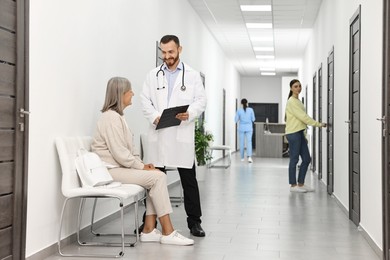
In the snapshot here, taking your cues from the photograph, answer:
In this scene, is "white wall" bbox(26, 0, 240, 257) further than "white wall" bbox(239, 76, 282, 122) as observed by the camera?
No

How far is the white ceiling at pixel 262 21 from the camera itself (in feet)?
33.5

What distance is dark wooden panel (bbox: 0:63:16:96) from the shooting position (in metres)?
3.26

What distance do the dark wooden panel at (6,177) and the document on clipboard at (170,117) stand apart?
1.42 meters

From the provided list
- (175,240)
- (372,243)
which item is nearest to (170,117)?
(175,240)

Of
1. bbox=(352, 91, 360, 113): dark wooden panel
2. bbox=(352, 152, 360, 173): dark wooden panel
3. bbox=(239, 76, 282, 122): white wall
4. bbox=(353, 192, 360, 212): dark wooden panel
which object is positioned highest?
bbox=(239, 76, 282, 122): white wall

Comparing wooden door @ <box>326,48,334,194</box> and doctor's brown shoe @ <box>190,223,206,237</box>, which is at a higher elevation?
wooden door @ <box>326,48,334,194</box>

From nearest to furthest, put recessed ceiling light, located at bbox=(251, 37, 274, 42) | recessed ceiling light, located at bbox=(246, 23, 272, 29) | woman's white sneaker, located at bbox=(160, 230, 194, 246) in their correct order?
woman's white sneaker, located at bbox=(160, 230, 194, 246)
recessed ceiling light, located at bbox=(246, 23, 272, 29)
recessed ceiling light, located at bbox=(251, 37, 274, 42)

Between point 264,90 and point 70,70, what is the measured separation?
802 inches

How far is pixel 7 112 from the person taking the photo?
3.32m

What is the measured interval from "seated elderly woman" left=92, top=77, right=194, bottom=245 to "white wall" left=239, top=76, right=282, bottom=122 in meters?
20.1

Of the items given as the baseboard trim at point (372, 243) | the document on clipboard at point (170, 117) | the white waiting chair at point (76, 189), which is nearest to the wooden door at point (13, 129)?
the white waiting chair at point (76, 189)

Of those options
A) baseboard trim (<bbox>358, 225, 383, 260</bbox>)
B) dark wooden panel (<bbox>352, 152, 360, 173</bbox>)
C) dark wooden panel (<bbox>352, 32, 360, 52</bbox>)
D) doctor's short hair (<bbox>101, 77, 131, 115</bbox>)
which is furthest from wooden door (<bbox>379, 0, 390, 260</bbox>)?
doctor's short hair (<bbox>101, 77, 131, 115</bbox>)

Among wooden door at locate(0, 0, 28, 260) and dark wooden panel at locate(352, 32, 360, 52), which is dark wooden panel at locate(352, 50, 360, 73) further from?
wooden door at locate(0, 0, 28, 260)

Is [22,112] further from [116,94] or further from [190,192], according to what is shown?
[190,192]
